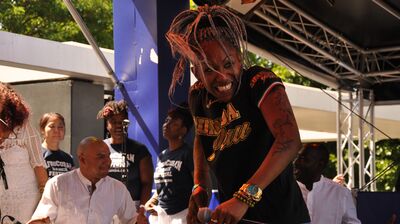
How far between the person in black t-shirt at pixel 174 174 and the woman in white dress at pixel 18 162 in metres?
1.65

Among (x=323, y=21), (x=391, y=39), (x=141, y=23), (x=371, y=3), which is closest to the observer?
(x=141, y=23)

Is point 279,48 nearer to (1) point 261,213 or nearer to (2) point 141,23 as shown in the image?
(2) point 141,23

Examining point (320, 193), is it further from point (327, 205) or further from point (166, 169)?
→ point (166, 169)

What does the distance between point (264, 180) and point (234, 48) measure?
23.0 inches

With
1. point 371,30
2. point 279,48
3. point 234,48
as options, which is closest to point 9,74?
point 279,48

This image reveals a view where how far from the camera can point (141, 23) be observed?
317 inches

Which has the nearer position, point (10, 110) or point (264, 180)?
point (264, 180)

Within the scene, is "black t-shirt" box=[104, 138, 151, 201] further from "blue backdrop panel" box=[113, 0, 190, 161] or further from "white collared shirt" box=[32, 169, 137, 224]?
"white collared shirt" box=[32, 169, 137, 224]

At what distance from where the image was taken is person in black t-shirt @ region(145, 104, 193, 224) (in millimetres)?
7227

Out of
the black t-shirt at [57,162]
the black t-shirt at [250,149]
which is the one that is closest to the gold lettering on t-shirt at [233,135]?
the black t-shirt at [250,149]

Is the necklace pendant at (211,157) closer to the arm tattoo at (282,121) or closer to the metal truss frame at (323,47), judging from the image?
the arm tattoo at (282,121)

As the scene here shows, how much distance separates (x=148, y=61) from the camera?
798cm

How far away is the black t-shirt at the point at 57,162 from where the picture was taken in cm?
784

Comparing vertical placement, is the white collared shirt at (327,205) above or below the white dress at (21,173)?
below
